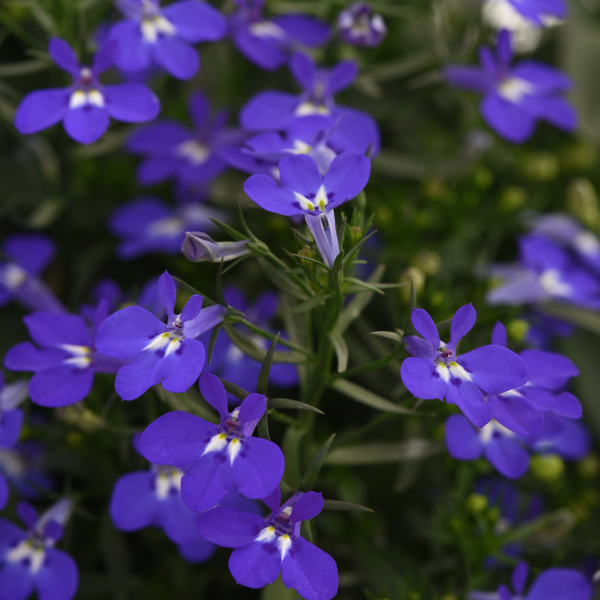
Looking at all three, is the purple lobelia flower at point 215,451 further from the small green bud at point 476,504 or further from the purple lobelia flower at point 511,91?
the purple lobelia flower at point 511,91

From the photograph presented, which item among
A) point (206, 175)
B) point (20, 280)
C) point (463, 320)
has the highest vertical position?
point (463, 320)

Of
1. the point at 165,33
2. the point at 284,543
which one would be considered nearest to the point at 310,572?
the point at 284,543

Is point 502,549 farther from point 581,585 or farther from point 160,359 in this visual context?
point 160,359

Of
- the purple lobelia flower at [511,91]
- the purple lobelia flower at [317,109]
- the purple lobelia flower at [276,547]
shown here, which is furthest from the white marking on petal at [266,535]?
the purple lobelia flower at [511,91]

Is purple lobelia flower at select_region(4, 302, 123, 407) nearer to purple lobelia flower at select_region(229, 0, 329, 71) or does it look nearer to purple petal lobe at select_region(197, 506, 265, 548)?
purple petal lobe at select_region(197, 506, 265, 548)

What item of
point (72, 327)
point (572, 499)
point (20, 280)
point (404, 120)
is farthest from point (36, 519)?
point (404, 120)

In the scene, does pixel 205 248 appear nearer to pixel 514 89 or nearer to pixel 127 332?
pixel 127 332

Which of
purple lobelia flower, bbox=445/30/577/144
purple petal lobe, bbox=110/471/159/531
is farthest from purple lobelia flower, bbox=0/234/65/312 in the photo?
purple lobelia flower, bbox=445/30/577/144
